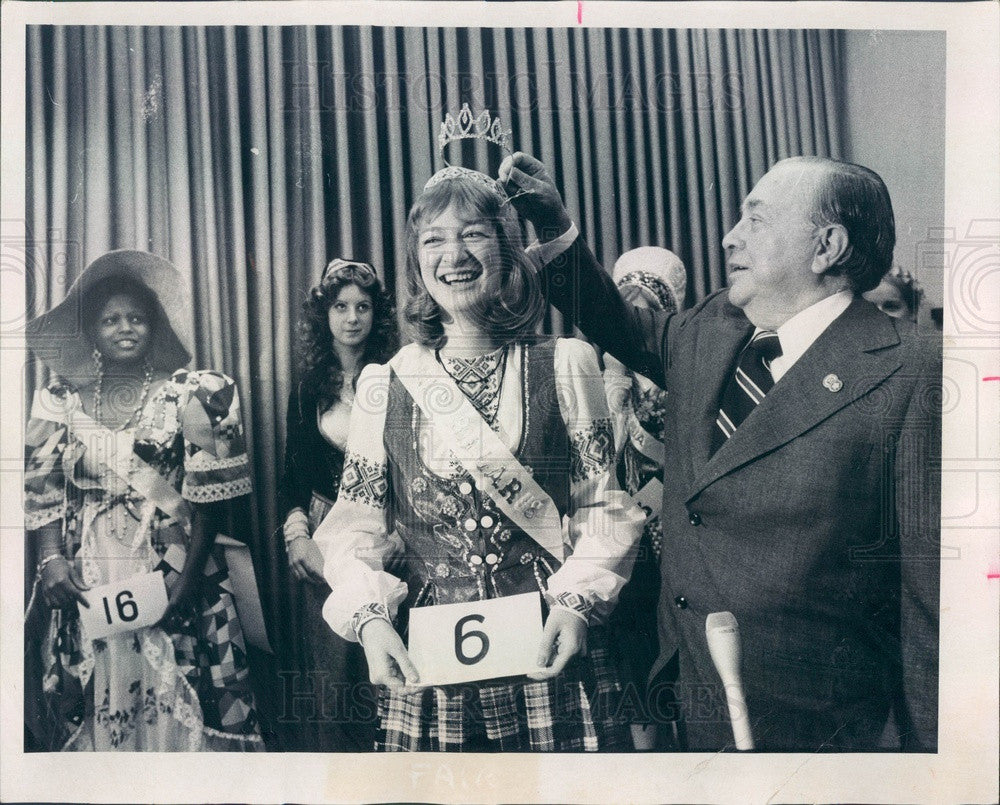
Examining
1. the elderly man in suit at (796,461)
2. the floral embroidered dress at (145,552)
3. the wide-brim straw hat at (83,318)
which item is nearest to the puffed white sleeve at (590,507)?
the elderly man in suit at (796,461)

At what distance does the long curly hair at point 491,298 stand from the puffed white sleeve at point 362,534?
0.64 ft

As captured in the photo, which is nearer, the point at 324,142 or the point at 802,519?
the point at 802,519

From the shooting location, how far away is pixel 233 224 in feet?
→ 8.28

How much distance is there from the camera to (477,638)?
2473 millimetres

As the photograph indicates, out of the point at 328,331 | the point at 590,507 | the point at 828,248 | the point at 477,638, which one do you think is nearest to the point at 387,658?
the point at 477,638

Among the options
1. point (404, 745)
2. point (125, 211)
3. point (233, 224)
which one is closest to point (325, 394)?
point (233, 224)

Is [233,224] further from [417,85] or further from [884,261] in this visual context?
[884,261]

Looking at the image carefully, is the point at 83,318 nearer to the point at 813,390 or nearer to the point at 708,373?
the point at 708,373

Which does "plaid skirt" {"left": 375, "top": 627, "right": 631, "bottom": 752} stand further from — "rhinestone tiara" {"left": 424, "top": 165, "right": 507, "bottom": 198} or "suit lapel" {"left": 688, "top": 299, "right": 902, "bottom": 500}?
"rhinestone tiara" {"left": 424, "top": 165, "right": 507, "bottom": 198}

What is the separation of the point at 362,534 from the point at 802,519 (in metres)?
1.27

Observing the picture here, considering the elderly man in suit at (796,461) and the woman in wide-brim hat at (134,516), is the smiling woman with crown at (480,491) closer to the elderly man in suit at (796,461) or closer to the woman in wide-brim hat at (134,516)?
the elderly man in suit at (796,461)

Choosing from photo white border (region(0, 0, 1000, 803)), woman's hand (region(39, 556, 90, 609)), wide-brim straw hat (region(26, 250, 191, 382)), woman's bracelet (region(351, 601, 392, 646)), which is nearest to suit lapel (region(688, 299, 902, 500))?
photo white border (region(0, 0, 1000, 803))

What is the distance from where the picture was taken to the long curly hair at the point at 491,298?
8.16ft

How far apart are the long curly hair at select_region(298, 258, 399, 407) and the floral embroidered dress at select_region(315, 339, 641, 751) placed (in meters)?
0.06
